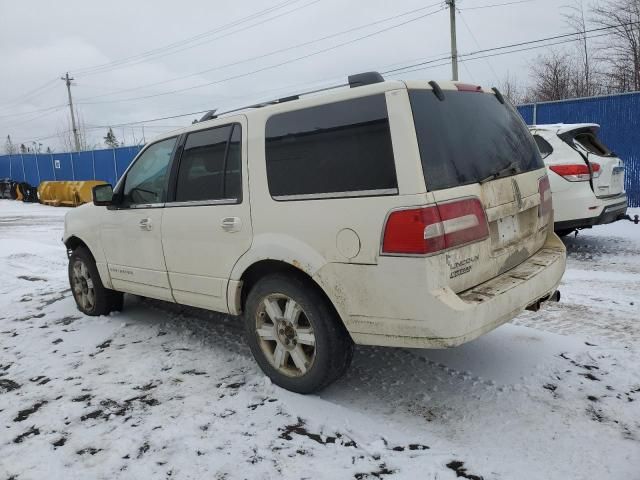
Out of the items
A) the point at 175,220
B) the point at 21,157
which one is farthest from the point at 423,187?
the point at 21,157

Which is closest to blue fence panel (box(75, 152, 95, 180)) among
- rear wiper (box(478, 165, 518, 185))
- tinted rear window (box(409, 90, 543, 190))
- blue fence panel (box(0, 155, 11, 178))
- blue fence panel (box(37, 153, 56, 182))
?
blue fence panel (box(37, 153, 56, 182))

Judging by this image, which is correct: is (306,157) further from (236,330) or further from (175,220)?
(236,330)

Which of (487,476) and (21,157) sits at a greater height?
(21,157)

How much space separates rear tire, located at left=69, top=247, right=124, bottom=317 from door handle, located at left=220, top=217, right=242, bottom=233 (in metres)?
2.29

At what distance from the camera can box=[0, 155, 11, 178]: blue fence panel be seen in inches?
1313

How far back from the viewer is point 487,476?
2.40 m

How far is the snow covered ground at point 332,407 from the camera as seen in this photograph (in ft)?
8.44

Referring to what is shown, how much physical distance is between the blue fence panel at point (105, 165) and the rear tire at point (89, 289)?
21.1m

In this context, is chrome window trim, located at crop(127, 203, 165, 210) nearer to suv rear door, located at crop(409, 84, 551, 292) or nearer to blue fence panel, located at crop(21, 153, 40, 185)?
suv rear door, located at crop(409, 84, 551, 292)

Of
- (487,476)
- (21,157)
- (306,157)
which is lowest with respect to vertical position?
(487,476)

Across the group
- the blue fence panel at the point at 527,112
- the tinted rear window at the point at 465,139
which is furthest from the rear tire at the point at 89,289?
the blue fence panel at the point at 527,112

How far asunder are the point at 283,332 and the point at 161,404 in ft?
3.03

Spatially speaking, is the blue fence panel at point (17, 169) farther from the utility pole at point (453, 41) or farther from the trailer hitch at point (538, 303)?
the trailer hitch at point (538, 303)

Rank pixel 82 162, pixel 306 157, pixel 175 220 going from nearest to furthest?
pixel 306 157 → pixel 175 220 → pixel 82 162
